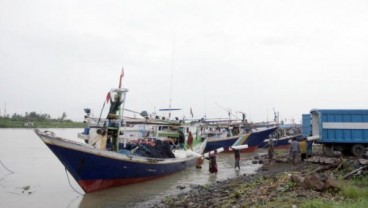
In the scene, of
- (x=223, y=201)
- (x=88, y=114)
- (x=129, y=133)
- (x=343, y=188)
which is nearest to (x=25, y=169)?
(x=129, y=133)

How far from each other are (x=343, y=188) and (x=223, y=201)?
9.32 feet

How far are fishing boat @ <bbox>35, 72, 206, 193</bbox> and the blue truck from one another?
26.0ft

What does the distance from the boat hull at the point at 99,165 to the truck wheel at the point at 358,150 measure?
10.1m

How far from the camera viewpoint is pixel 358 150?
59.3 ft

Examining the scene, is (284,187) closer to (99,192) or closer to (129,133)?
(99,192)

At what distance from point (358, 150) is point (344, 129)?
1284 millimetres

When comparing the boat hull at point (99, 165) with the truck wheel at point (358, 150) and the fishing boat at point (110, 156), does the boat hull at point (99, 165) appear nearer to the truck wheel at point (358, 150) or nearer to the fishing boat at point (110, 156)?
the fishing boat at point (110, 156)

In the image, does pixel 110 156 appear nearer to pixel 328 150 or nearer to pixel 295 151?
pixel 295 151

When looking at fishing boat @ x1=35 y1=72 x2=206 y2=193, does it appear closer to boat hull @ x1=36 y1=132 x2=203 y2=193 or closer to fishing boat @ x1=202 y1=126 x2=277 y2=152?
boat hull @ x1=36 y1=132 x2=203 y2=193

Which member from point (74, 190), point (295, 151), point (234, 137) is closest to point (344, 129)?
point (295, 151)

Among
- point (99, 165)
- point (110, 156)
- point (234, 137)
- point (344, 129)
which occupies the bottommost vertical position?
point (99, 165)

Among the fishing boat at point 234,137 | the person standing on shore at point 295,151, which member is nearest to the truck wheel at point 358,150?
the person standing on shore at point 295,151

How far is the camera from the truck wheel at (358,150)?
58.9ft

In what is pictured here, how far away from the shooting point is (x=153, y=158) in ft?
48.8
